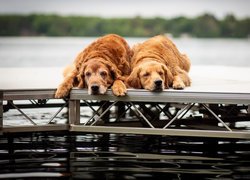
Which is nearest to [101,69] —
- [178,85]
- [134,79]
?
[134,79]

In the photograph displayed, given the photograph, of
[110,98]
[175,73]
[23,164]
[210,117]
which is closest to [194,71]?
[210,117]

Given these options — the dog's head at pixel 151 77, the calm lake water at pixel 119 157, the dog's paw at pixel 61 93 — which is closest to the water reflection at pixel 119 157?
the calm lake water at pixel 119 157

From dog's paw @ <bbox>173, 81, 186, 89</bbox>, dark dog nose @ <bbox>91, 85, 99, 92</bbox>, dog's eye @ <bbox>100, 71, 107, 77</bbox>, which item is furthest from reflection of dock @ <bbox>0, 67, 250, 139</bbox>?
dog's eye @ <bbox>100, 71, 107, 77</bbox>

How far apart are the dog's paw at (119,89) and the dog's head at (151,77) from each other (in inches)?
11.2

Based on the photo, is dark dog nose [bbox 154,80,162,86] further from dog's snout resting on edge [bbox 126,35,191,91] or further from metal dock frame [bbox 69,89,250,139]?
metal dock frame [bbox 69,89,250,139]

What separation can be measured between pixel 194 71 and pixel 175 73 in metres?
4.61

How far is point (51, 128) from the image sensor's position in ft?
45.2

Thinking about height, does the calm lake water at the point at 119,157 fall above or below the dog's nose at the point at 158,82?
below

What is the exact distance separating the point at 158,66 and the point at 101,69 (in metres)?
0.96

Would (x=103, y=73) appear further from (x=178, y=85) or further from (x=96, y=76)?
(x=178, y=85)

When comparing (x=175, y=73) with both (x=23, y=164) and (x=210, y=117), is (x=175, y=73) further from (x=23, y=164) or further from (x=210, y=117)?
(x=23, y=164)

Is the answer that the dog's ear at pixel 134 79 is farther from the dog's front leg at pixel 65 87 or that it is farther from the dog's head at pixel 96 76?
the dog's front leg at pixel 65 87

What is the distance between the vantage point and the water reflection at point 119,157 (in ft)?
39.3

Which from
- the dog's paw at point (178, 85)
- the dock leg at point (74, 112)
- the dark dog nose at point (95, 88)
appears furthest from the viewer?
the dock leg at point (74, 112)
